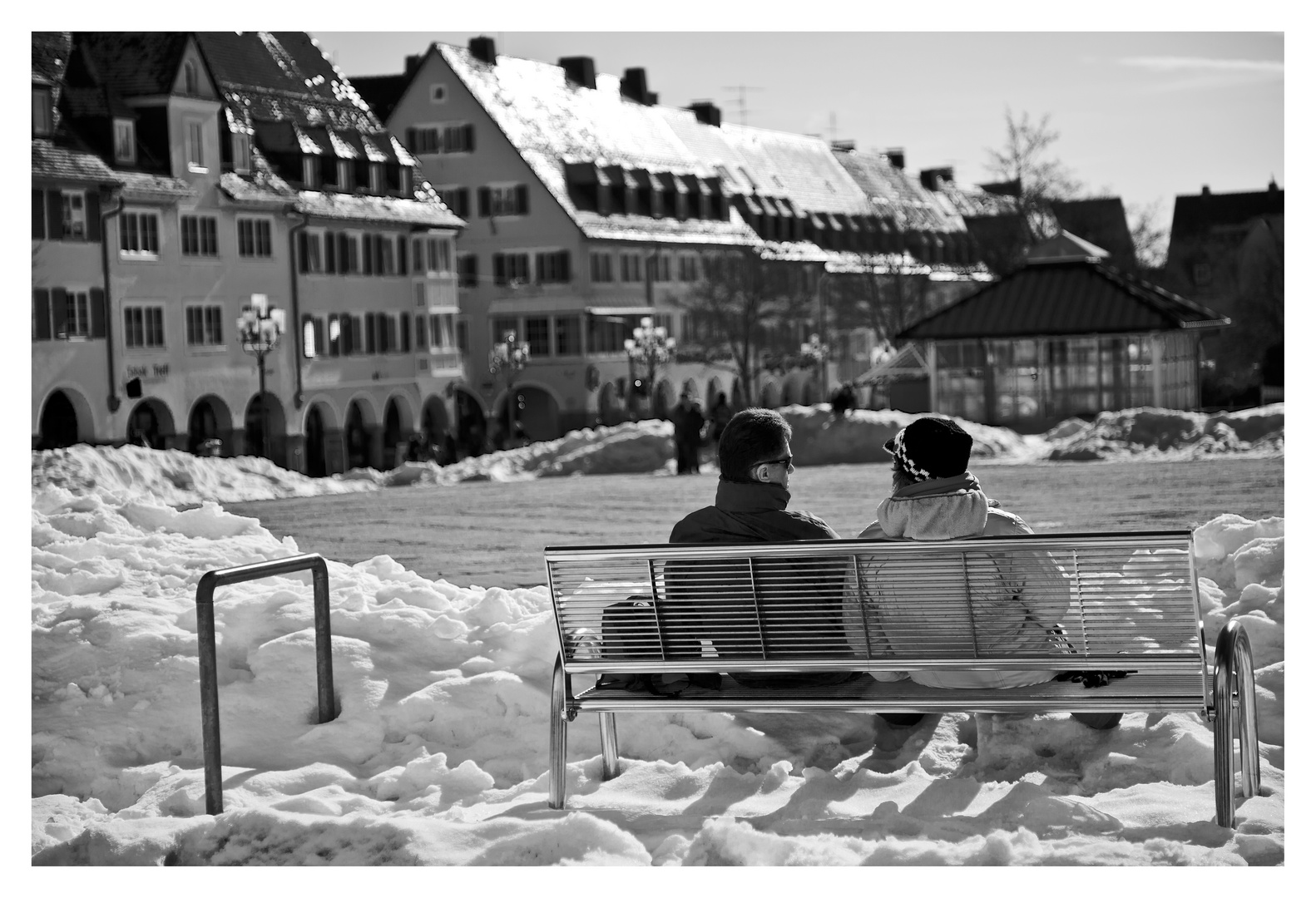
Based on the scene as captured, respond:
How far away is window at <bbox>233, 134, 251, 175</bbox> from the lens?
4016 cm

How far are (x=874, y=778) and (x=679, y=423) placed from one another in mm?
21543

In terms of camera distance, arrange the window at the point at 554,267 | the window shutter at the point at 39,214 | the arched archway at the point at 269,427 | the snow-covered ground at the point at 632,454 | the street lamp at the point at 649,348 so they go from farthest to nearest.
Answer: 1. the window at the point at 554,267
2. the street lamp at the point at 649,348
3. the arched archway at the point at 269,427
4. the window shutter at the point at 39,214
5. the snow-covered ground at the point at 632,454

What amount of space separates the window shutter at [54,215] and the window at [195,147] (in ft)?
18.6

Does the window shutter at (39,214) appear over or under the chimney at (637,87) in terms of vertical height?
under

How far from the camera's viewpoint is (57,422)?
1182 inches

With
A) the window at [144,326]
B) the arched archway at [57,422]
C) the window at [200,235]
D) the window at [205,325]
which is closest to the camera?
the arched archway at [57,422]

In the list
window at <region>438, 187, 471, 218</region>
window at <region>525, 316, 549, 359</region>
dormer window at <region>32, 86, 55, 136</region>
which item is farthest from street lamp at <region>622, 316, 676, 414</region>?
dormer window at <region>32, 86, 55, 136</region>

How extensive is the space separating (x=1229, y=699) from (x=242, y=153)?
121ft

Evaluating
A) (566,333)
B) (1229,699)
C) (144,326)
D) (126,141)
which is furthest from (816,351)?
(1229,699)

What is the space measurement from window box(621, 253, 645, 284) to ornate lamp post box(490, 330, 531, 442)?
5.18 meters

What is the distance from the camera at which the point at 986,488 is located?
22203mm

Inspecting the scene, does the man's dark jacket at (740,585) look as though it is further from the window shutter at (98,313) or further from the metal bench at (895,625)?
the window shutter at (98,313)

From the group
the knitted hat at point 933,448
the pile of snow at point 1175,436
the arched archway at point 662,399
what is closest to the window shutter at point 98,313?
the pile of snow at point 1175,436

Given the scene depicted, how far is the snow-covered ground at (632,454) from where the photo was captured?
845 inches
